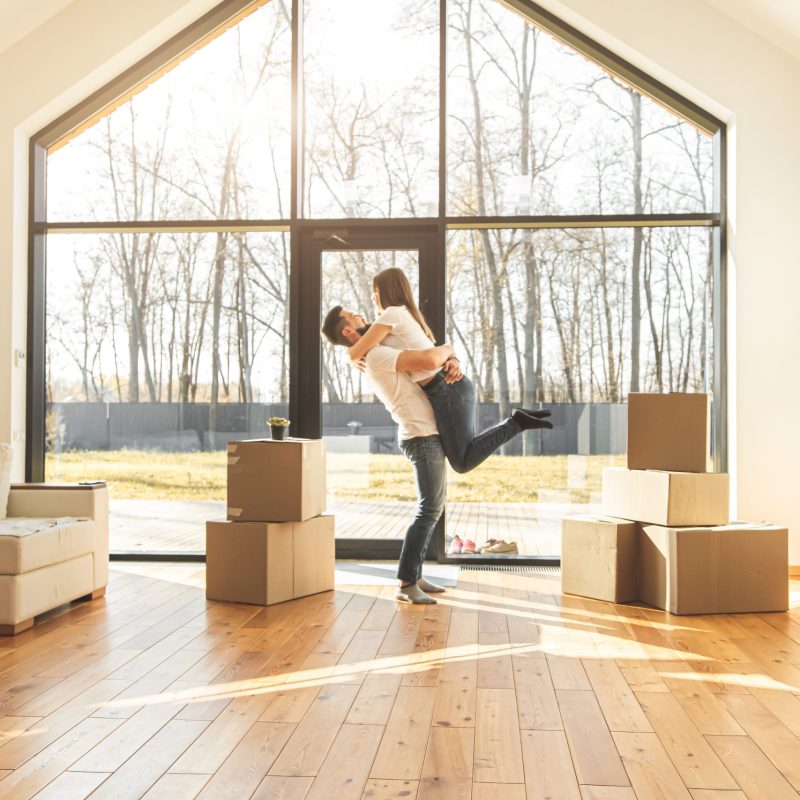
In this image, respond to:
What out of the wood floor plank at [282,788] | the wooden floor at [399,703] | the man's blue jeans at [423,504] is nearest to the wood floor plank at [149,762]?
the wooden floor at [399,703]

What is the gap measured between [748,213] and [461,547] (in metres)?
2.42

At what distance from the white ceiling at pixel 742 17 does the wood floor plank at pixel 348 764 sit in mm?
4041

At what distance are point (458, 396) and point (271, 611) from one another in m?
1.27

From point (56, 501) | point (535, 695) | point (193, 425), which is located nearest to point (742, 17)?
point (193, 425)

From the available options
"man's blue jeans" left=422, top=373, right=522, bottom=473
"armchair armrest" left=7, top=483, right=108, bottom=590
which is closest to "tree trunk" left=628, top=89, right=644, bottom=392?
"man's blue jeans" left=422, top=373, right=522, bottom=473

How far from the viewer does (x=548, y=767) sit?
7.07ft

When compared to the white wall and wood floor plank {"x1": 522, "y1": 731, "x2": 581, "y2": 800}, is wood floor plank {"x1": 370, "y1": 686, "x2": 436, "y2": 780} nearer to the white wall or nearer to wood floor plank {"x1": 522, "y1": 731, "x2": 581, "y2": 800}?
wood floor plank {"x1": 522, "y1": 731, "x2": 581, "y2": 800}

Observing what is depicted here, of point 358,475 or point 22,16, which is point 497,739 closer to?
point 358,475

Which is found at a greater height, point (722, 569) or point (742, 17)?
point (742, 17)

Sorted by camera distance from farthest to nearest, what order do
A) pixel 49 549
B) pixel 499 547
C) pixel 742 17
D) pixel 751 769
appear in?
pixel 499 547
pixel 742 17
pixel 49 549
pixel 751 769

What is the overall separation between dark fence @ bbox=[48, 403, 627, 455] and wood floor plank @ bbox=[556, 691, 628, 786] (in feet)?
8.43

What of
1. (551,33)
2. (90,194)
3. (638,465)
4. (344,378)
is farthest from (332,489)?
(551,33)

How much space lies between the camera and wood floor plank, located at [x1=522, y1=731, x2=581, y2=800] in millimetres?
2006

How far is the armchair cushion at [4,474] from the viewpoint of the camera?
4172mm
